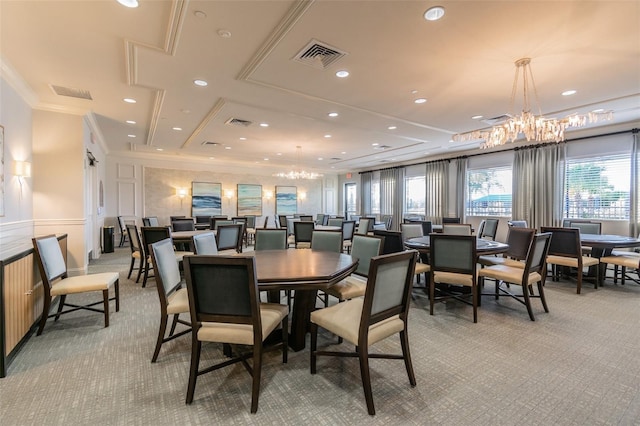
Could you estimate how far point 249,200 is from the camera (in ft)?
36.2

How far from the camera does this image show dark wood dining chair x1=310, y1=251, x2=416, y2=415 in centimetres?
176

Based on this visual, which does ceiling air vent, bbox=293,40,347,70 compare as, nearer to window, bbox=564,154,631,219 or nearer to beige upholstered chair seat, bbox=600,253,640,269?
beige upholstered chair seat, bbox=600,253,640,269

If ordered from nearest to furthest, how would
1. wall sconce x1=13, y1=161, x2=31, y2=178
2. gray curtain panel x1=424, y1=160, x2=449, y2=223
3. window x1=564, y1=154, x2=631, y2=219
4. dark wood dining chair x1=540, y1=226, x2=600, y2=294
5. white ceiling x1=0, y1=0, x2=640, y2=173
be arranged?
white ceiling x1=0, y1=0, x2=640, y2=173 → wall sconce x1=13, y1=161, x2=31, y2=178 → dark wood dining chair x1=540, y1=226, x2=600, y2=294 → window x1=564, y1=154, x2=631, y2=219 → gray curtain panel x1=424, y1=160, x2=449, y2=223

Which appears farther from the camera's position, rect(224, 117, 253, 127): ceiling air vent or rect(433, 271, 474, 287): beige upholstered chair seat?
rect(224, 117, 253, 127): ceiling air vent

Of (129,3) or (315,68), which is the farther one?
(315,68)

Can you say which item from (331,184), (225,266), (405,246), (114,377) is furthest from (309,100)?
(331,184)

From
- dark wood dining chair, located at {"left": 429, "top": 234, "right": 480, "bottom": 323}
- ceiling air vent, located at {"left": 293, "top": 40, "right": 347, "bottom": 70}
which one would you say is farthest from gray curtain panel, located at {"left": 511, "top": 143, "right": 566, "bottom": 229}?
ceiling air vent, located at {"left": 293, "top": 40, "right": 347, "bottom": 70}

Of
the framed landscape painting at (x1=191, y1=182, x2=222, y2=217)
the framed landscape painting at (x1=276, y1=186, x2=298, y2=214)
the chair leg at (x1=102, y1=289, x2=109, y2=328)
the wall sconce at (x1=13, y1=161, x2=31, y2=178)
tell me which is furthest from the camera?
the framed landscape painting at (x1=276, y1=186, x2=298, y2=214)

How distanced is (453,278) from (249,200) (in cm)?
887

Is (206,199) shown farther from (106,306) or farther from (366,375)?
(366,375)

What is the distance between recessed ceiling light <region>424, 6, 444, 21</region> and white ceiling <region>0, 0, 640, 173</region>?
0.18 feet

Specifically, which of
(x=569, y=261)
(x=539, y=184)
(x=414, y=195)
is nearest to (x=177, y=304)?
(x=569, y=261)

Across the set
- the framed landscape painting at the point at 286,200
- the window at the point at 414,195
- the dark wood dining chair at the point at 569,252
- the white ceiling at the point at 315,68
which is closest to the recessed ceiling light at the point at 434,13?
the white ceiling at the point at 315,68

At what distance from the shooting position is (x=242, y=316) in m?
1.78
